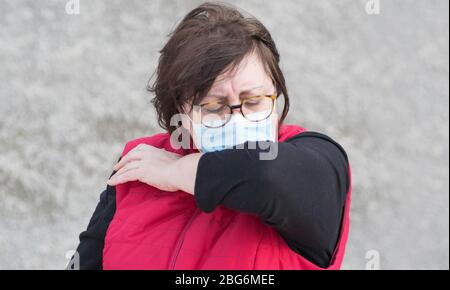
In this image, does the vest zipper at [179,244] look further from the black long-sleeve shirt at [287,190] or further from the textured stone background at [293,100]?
the textured stone background at [293,100]

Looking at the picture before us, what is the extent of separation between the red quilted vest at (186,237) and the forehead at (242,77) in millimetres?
198

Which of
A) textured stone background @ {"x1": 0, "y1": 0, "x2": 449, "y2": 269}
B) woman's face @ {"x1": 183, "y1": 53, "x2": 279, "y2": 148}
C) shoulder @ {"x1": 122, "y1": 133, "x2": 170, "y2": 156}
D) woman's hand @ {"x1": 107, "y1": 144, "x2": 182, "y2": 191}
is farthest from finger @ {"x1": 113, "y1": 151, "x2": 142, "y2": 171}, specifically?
textured stone background @ {"x1": 0, "y1": 0, "x2": 449, "y2": 269}

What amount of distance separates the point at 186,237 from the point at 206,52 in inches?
16.1

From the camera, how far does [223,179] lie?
1095 millimetres

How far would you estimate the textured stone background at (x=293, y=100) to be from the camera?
3170 mm

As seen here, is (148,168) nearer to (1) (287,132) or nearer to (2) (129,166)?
(2) (129,166)

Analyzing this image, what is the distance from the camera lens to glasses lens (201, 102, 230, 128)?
1.32 meters

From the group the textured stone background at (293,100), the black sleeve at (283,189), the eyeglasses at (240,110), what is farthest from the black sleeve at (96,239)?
the textured stone background at (293,100)

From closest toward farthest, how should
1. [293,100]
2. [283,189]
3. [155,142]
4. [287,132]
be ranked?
[283,189] < [287,132] < [155,142] < [293,100]

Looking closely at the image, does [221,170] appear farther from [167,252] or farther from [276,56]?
[276,56]

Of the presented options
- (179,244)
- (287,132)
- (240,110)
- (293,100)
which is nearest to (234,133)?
(240,110)
